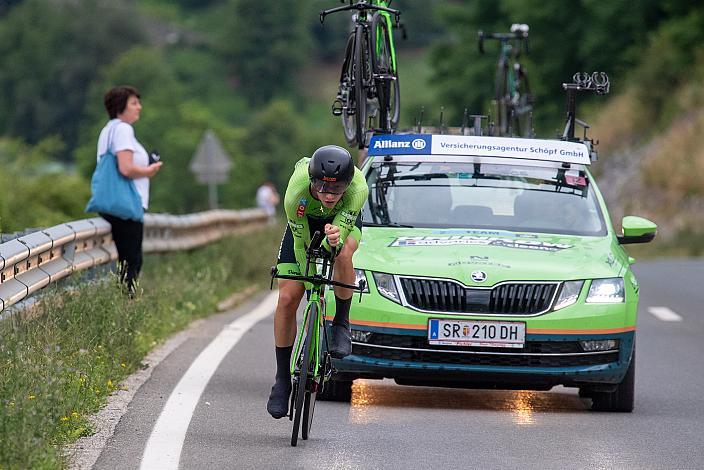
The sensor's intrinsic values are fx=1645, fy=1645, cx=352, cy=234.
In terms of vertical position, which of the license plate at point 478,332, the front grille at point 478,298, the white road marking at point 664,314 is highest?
the front grille at point 478,298

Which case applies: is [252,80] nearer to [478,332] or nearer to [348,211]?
[478,332]

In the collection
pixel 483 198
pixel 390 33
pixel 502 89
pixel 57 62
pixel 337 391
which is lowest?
pixel 57 62

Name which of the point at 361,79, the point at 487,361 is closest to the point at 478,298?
the point at 487,361

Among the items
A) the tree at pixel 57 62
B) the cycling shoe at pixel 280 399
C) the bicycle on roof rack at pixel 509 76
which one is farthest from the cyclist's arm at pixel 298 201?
the tree at pixel 57 62

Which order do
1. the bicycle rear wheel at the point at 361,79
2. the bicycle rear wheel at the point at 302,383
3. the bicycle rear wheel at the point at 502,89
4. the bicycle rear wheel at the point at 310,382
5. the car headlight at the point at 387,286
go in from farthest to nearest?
the bicycle rear wheel at the point at 502,89 → the bicycle rear wheel at the point at 361,79 → the car headlight at the point at 387,286 → the bicycle rear wheel at the point at 310,382 → the bicycle rear wheel at the point at 302,383

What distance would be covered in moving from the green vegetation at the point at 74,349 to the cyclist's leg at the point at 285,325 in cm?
96

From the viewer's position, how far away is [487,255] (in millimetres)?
9695

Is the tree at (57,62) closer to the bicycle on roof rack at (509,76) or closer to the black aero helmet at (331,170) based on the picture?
the bicycle on roof rack at (509,76)

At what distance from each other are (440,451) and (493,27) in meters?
66.0

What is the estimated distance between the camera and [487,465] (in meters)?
7.65

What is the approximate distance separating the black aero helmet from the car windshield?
278cm

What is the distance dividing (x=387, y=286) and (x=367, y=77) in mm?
3854

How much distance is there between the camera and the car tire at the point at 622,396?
31.7ft

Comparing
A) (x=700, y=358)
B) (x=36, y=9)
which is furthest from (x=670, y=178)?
(x=36, y=9)
